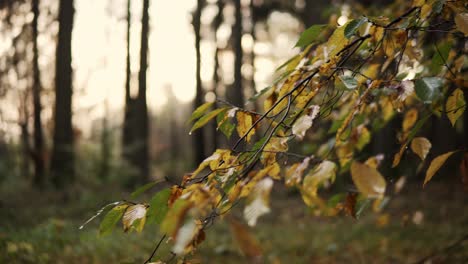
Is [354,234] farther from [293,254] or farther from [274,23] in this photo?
[274,23]

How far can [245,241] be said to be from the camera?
0.64 metres

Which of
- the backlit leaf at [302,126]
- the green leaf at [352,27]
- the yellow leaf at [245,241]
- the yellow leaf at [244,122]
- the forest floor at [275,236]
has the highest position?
the green leaf at [352,27]

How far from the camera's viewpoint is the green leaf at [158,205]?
0.99m

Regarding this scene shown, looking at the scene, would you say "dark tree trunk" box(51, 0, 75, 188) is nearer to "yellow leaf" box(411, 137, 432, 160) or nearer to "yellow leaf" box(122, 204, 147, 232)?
"yellow leaf" box(122, 204, 147, 232)

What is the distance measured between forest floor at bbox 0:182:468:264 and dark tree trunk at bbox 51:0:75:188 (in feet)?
3.79

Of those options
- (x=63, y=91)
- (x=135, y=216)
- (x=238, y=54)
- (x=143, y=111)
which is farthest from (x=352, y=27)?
(x=238, y=54)

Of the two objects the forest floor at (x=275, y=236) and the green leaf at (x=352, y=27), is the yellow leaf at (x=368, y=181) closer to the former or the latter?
the green leaf at (x=352, y=27)

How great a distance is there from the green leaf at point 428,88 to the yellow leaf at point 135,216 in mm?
737

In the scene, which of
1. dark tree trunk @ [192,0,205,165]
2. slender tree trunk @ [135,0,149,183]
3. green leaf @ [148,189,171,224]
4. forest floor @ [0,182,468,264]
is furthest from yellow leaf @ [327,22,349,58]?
dark tree trunk @ [192,0,205,165]

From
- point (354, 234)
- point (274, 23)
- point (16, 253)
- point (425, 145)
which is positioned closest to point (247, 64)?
point (274, 23)

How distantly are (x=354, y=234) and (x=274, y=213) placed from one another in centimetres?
241

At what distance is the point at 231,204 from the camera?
3.33 feet

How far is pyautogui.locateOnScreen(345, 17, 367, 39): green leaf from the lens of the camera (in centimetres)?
95

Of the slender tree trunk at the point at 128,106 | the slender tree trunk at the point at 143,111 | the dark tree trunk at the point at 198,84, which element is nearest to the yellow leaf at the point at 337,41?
the slender tree trunk at the point at 143,111
